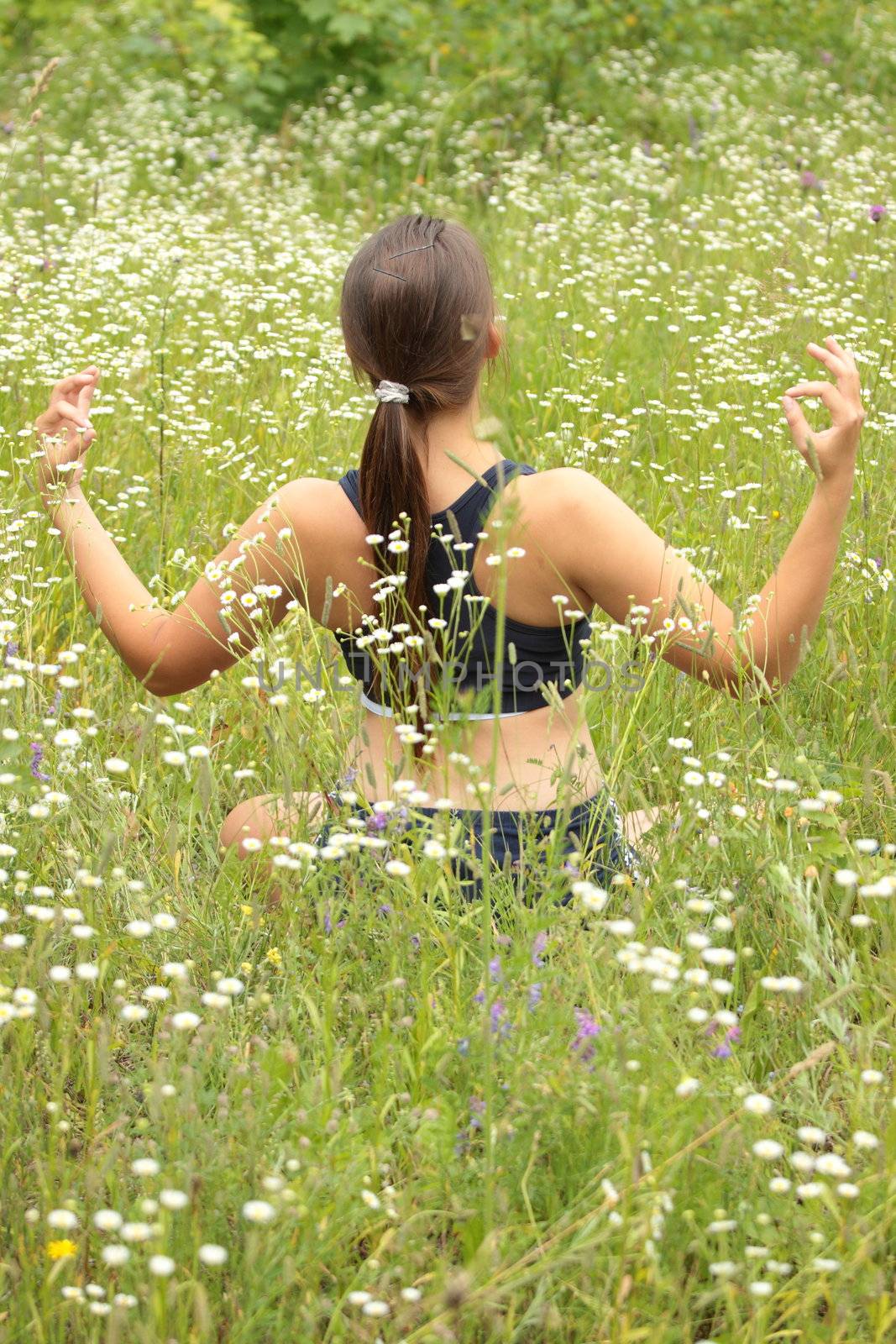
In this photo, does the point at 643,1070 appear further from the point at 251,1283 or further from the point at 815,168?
the point at 815,168

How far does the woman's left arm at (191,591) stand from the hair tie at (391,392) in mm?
273

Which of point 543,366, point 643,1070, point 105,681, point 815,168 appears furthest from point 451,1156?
point 815,168

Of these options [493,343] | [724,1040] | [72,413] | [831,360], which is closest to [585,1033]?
[724,1040]

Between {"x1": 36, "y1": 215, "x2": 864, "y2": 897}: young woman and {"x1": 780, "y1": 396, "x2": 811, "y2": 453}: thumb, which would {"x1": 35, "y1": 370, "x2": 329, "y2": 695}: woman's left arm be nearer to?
{"x1": 36, "y1": 215, "x2": 864, "y2": 897}: young woman

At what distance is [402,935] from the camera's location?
204 cm

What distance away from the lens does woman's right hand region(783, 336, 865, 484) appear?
7.39ft

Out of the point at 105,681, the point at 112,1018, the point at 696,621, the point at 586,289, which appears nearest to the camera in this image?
the point at 112,1018

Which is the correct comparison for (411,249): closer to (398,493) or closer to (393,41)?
(398,493)

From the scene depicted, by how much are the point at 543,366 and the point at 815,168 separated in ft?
10.7

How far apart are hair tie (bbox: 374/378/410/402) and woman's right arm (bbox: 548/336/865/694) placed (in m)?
0.31

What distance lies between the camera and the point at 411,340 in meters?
2.41

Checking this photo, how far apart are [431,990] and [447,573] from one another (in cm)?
79

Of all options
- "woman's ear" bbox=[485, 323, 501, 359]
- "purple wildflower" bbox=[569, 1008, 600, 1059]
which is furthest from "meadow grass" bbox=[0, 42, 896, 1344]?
"woman's ear" bbox=[485, 323, 501, 359]

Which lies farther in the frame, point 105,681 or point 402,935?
point 105,681
